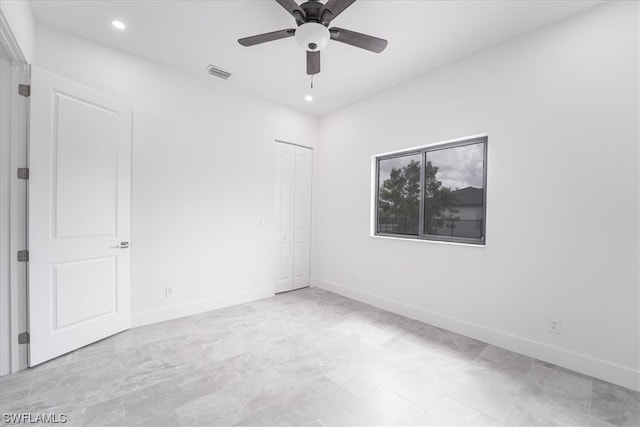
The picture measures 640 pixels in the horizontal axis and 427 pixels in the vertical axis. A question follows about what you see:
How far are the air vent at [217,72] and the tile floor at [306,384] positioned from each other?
10.1ft

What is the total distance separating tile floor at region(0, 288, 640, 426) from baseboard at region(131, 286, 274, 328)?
0.19 m

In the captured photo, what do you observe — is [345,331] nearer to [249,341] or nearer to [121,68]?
[249,341]

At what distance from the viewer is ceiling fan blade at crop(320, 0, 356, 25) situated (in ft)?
6.36

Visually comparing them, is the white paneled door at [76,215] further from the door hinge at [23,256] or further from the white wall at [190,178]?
the white wall at [190,178]

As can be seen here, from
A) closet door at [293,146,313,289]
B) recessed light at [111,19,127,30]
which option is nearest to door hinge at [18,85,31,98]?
recessed light at [111,19,127,30]

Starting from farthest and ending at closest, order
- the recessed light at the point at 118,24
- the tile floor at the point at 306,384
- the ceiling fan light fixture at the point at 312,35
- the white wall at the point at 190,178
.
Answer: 1. the white wall at the point at 190,178
2. the recessed light at the point at 118,24
3. the ceiling fan light fixture at the point at 312,35
4. the tile floor at the point at 306,384

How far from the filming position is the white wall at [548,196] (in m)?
2.21

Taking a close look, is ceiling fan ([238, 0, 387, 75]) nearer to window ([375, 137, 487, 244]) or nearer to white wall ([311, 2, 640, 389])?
white wall ([311, 2, 640, 389])

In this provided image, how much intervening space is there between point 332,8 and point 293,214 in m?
3.20

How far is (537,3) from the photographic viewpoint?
2299mm

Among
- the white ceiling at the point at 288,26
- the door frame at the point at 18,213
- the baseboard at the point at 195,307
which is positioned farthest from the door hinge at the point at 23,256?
the white ceiling at the point at 288,26

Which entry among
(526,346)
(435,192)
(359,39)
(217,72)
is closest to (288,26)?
(359,39)

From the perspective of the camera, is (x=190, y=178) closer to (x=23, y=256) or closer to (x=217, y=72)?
(x=217, y=72)

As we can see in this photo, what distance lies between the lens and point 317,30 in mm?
2133
